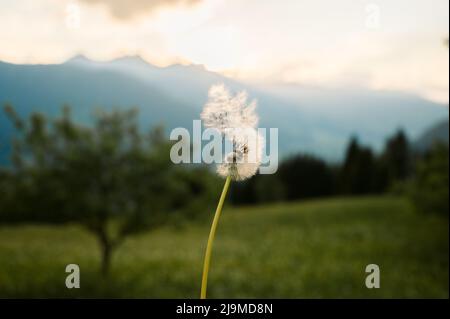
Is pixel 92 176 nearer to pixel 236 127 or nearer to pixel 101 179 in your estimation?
pixel 101 179

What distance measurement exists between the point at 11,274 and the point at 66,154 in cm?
255

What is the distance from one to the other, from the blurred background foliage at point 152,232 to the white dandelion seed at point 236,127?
3.29 m

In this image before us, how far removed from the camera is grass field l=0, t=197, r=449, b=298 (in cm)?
614

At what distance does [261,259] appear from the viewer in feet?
31.4

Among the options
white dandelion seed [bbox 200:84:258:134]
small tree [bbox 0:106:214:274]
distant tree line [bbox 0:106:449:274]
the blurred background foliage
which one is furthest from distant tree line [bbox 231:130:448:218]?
white dandelion seed [bbox 200:84:258:134]

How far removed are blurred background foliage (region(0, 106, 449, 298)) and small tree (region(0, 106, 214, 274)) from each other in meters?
0.01

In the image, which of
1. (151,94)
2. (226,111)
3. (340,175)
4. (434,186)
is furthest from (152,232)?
(340,175)

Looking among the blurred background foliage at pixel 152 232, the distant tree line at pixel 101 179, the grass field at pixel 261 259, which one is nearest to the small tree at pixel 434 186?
the blurred background foliage at pixel 152 232

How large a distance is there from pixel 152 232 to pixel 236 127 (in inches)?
212

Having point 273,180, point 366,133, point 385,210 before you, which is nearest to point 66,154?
point 366,133

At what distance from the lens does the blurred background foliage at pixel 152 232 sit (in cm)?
525

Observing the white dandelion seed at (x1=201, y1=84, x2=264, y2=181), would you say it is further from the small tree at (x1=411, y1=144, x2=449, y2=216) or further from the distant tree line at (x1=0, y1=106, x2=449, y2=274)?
the small tree at (x1=411, y1=144, x2=449, y2=216)

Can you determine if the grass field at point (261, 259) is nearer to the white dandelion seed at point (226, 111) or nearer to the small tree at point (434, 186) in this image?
the small tree at point (434, 186)

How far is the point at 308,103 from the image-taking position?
304 inches
